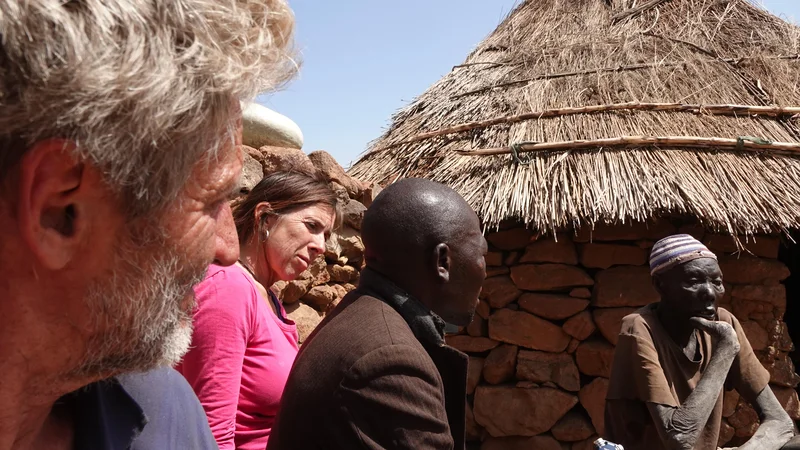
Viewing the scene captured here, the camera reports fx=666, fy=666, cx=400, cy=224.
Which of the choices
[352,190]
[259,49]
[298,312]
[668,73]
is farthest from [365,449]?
[668,73]

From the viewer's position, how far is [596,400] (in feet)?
17.8

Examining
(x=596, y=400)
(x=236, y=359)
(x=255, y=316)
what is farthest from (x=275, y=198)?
(x=596, y=400)

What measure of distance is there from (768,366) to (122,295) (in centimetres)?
563

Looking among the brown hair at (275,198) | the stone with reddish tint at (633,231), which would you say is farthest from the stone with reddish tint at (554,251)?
the brown hair at (275,198)

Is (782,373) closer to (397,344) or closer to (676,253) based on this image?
(676,253)

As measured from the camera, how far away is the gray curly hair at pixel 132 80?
29.0 inches

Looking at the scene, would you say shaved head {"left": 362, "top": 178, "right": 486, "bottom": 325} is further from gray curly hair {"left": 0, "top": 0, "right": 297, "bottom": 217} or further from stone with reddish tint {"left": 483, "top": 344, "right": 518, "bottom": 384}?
stone with reddish tint {"left": 483, "top": 344, "right": 518, "bottom": 384}

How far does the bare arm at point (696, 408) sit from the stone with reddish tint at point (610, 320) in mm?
2605

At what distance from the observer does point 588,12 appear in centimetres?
748

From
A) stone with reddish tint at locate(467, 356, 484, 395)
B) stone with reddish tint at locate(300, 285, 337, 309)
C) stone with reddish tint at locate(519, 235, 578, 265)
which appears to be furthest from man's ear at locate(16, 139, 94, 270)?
stone with reddish tint at locate(467, 356, 484, 395)

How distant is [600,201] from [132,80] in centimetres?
465

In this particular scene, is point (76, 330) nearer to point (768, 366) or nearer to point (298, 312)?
point (298, 312)

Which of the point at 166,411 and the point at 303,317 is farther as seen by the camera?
the point at 303,317

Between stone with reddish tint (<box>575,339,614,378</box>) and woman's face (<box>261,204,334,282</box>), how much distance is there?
3441 mm
